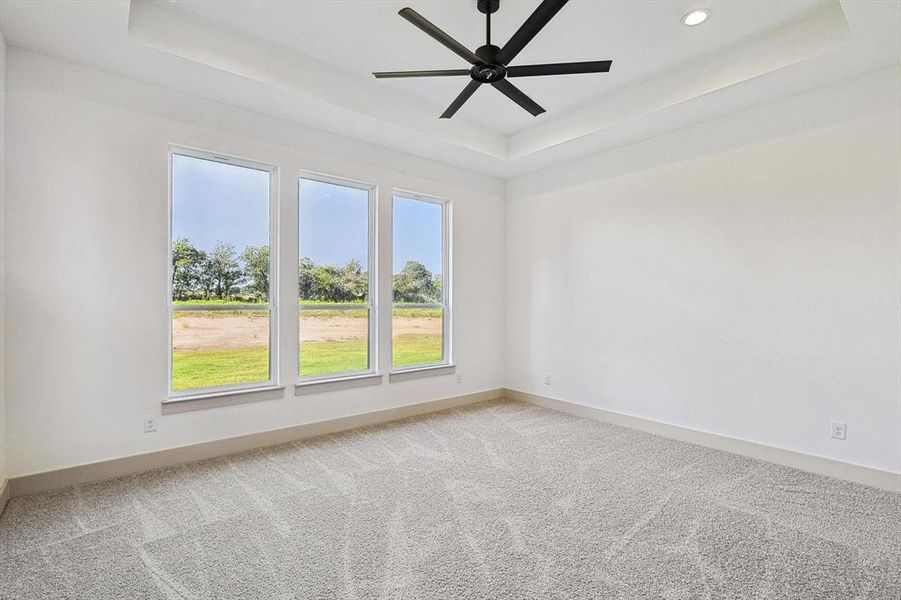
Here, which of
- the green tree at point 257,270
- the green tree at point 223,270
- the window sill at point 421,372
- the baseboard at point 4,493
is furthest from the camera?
the window sill at point 421,372

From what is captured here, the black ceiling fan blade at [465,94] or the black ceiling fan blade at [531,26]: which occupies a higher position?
the black ceiling fan blade at [531,26]

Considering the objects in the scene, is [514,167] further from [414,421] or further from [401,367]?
[414,421]

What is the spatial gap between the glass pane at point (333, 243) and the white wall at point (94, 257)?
12.6 inches

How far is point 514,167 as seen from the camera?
5.08 metres

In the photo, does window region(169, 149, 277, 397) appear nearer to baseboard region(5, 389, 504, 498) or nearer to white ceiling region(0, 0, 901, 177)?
baseboard region(5, 389, 504, 498)

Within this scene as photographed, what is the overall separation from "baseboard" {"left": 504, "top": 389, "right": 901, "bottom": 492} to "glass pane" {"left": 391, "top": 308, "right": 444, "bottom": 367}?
57.9 inches

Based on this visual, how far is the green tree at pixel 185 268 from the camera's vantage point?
3.38 m

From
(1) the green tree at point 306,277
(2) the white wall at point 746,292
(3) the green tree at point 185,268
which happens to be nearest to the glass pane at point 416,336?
(1) the green tree at point 306,277

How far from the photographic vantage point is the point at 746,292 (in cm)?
354

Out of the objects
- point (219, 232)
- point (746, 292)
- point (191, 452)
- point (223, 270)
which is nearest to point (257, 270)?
point (223, 270)

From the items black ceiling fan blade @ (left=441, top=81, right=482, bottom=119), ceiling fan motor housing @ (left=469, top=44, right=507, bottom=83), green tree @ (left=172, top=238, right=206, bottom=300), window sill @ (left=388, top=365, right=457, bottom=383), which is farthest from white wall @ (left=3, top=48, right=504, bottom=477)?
ceiling fan motor housing @ (left=469, top=44, right=507, bottom=83)

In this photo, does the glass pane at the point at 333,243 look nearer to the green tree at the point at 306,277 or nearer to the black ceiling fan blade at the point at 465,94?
the green tree at the point at 306,277

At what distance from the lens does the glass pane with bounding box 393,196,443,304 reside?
4750 mm

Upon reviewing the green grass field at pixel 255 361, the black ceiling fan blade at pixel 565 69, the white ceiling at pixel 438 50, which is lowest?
the green grass field at pixel 255 361
